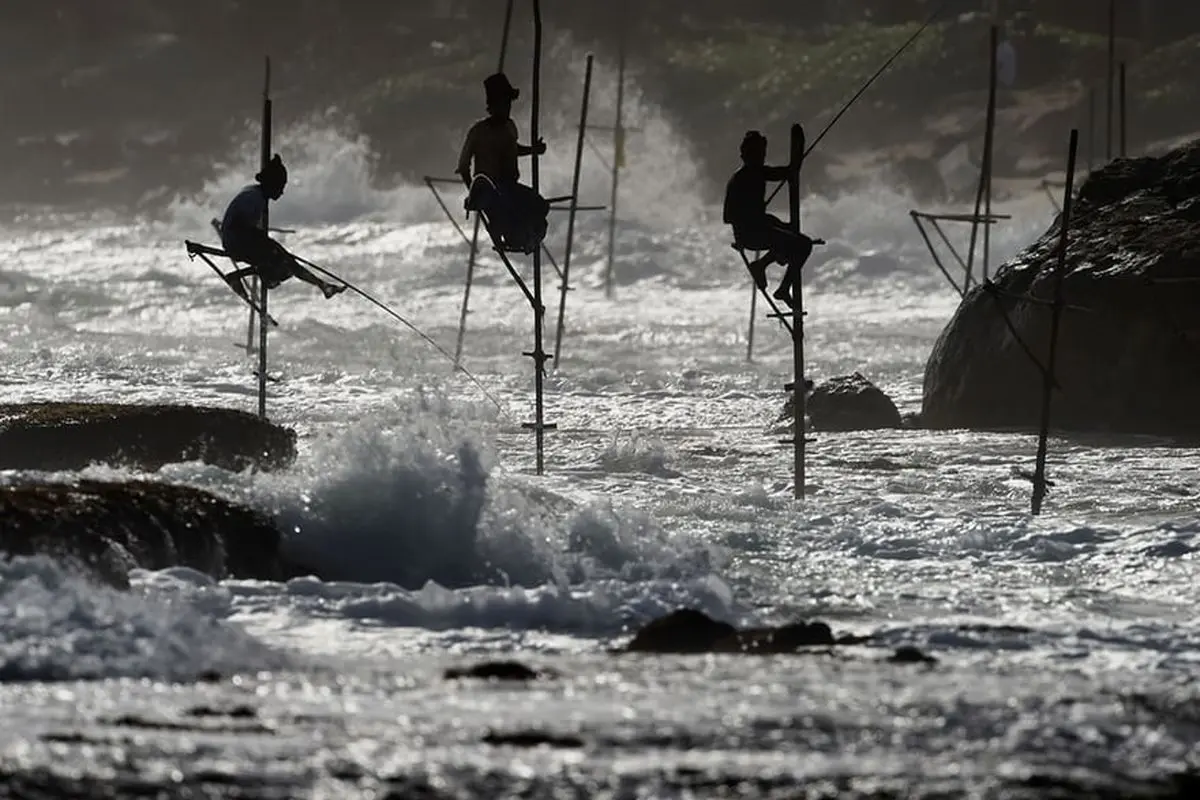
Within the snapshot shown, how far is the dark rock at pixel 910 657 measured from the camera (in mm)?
9641

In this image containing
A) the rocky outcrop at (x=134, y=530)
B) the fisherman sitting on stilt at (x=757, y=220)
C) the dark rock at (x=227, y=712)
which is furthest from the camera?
the fisherman sitting on stilt at (x=757, y=220)

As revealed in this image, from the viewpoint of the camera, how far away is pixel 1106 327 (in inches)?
768

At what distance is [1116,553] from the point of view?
1313cm

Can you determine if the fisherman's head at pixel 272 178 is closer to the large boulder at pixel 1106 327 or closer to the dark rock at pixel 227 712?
the large boulder at pixel 1106 327

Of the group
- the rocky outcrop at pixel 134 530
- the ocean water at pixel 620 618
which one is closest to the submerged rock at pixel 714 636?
the ocean water at pixel 620 618

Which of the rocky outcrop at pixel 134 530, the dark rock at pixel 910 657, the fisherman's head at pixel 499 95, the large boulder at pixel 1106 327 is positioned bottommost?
the dark rock at pixel 910 657

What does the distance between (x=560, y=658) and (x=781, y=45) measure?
57027 mm

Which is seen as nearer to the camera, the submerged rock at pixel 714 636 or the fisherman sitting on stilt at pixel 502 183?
the submerged rock at pixel 714 636

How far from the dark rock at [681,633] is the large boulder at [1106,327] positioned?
876 centimetres

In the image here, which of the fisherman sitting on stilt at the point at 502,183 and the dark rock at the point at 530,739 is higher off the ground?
the fisherman sitting on stilt at the point at 502,183

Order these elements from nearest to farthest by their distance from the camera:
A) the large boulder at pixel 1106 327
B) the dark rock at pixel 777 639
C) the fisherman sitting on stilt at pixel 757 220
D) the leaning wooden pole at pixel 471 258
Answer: the dark rock at pixel 777 639 → the fisherman sitting on stilt at pixel 757 220 → the large boulder at pixel 1106 327 → the leaning wooden pole at pixel 471 258

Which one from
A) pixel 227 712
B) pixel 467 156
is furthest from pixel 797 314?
pixel 227 712

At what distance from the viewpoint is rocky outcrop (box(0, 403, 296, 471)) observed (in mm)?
15391

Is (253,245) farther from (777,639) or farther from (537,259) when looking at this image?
(777,639)
